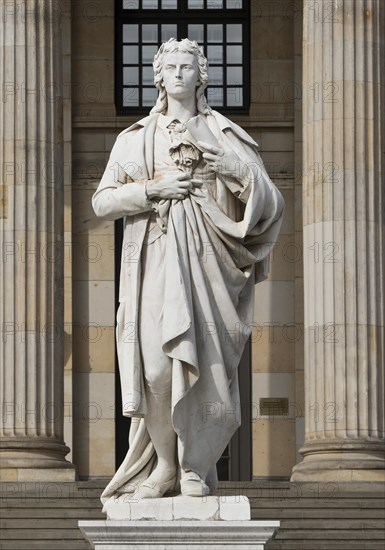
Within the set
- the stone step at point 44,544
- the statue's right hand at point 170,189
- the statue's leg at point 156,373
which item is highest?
the statue's right hand at point 170,189

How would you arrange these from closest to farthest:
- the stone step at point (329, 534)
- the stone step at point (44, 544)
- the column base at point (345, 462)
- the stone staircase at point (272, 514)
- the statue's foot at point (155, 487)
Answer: the statue's foot at point (155, 487)
the stone step at point (44, 544)
the stone staircase at point (272, 514)
the stone step at point (329, 534)
the column base at point (345, 462)

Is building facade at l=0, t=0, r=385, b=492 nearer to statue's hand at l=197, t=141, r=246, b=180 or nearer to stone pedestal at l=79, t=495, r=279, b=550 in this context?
statue's hand at l=197, t=141, r=246, b=180

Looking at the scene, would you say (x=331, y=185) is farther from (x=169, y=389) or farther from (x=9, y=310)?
(x=169, y=389)

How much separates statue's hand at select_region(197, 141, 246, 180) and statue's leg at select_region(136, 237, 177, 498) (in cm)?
59

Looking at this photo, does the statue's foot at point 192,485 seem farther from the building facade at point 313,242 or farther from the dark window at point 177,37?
the dark window at point 177,37

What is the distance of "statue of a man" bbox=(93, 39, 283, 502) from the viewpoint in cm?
1373

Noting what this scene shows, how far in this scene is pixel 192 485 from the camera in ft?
45.3

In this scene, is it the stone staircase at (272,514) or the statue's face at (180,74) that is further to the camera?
the stone staircase at (272,514)

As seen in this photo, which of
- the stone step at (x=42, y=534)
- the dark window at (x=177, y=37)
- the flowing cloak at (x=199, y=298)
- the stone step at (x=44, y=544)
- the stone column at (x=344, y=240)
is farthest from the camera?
the dark window at (x=177, y=37)

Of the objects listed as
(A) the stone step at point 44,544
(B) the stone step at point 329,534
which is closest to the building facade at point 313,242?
(B) the stone step at point 329,534

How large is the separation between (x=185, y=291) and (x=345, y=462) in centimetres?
2333

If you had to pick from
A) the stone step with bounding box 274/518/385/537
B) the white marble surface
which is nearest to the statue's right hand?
the white marble surface

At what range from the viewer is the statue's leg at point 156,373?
13.8 m

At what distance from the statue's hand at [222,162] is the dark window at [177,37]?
3109 cm
